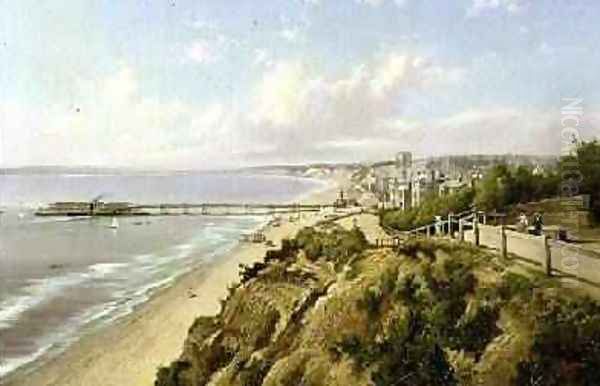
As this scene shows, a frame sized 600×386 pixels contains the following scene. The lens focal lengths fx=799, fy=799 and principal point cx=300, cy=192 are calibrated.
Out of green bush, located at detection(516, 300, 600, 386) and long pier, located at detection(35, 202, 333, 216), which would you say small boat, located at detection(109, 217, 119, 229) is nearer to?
long pier, located at detection(35, 202, 333, 216)

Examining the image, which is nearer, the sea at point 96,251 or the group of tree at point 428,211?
the group of tree at point 428,211

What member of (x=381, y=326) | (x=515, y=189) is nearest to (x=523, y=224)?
(x=515, y=189)

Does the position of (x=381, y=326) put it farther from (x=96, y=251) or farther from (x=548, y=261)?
(x=96, y=251)

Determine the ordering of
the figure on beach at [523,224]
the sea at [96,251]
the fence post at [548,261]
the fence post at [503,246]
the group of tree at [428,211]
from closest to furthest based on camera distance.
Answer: the fence post at [548,261] < the fence post at [503,246] < the figure on beach at [523,224] < the group of tree at [428,211] < the sea at [96,251]

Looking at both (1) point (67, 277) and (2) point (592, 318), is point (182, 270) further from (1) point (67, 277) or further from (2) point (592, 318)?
(2) point (592, 318)

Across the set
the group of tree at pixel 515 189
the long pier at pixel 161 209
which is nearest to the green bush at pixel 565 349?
the group of tree at pixel 515 189

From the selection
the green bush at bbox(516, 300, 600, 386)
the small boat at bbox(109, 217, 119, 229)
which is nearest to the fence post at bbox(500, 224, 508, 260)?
the green bush at bbox(516, 300, 600, 386)

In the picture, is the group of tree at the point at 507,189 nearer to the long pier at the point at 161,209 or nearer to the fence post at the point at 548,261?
the fence post at the point at 548,261
